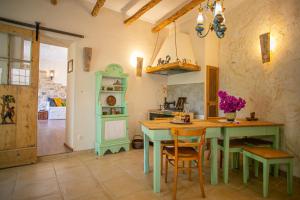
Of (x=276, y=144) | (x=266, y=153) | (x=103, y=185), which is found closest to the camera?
(x=266, y=153)

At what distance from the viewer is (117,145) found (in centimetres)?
371

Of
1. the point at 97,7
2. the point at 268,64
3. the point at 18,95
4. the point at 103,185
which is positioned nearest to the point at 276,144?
the point at 268,64

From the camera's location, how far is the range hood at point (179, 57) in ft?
12.3

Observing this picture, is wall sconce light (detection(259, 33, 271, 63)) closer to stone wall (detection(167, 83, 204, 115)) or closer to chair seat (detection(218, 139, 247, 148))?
stone wall (detection(167, 83, 204, 115))

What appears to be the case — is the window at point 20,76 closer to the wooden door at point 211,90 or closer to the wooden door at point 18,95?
the wooden door at point 18,95

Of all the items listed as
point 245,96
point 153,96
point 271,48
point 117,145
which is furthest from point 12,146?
point 271,48

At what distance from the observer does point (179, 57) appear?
391 centimetres

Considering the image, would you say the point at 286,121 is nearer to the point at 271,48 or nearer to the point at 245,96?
the point at 245,96

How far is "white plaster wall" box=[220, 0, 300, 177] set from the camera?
2.62 metres

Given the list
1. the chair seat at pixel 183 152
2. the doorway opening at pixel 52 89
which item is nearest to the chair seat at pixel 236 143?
the chair seat at pixel 183 152

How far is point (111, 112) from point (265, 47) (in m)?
3.29

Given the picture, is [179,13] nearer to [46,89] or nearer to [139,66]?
[139,66]

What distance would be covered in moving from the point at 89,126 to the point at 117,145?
0.75m

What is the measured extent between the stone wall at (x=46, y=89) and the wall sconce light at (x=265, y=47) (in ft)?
29.1
